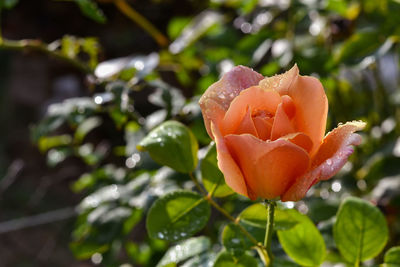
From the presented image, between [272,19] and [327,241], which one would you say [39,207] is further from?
[327,241]

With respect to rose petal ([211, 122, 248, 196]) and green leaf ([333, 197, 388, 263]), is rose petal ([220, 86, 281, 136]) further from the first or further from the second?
green leaf ([333, 197, 388, 263])

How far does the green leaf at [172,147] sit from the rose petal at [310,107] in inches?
6.9

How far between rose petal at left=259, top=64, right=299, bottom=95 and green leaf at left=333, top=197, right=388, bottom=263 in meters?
0.18

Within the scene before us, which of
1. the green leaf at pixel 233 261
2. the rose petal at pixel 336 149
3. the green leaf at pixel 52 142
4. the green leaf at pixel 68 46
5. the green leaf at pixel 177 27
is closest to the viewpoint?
the rose petal at pixel 336 149

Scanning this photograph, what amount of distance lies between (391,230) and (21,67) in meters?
2.36

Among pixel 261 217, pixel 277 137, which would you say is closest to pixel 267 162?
pixel 277 137

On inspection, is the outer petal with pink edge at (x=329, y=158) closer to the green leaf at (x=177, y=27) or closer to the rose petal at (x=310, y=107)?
the rose petal at (x=310, y=107)

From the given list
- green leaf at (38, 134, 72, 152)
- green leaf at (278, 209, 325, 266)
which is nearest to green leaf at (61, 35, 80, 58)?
green leaf at (38, 134, 72, 152)

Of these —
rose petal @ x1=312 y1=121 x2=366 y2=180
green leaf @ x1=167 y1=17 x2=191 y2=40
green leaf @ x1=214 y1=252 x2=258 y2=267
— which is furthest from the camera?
green leaf @ x1=167 y1=17 x2=191 y2=40

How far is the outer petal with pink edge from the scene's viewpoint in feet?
1.32

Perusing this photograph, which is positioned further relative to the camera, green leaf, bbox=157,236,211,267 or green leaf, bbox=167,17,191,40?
green leaf, bbox=167,17,191,40

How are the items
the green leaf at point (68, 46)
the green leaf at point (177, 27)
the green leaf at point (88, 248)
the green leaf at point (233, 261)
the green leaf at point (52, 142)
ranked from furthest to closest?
the green leaf at point (177, 27) < the green leaf at point (52, 142) < the green leaf at point (68, 46) < the green leaf at point (88, 248) < the green leaf at point (233, 261)

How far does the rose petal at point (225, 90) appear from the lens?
0.44 m

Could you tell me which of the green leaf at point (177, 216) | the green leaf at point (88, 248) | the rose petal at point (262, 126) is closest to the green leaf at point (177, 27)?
the green leaf at point (88, 248)
